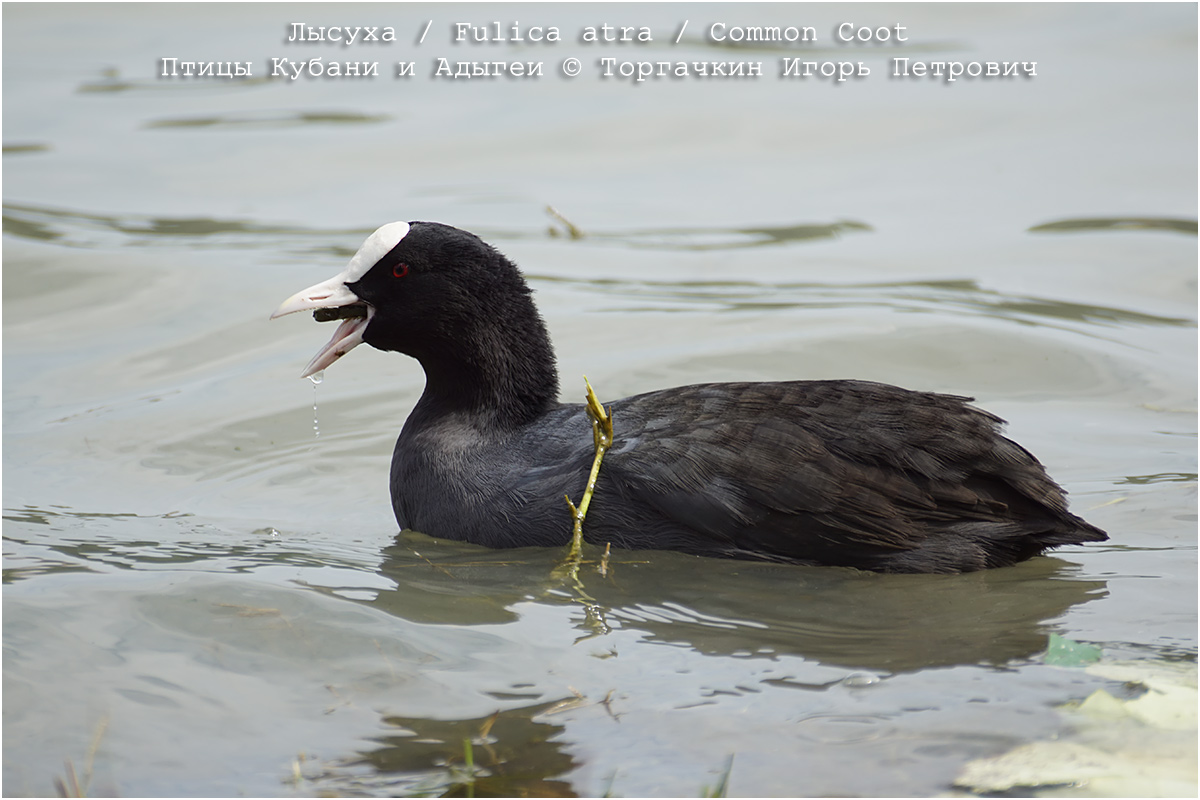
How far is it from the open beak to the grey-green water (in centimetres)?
60

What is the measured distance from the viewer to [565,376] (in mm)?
6348

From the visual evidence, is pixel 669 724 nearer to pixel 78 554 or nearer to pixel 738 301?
pixel 78 554

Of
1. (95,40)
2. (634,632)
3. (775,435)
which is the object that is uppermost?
(95,40)

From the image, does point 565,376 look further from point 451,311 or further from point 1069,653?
point 1069,653

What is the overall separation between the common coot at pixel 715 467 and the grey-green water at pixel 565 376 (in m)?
0.11

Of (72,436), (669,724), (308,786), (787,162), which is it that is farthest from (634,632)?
(787,162)

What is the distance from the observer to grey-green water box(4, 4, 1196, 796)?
307cm

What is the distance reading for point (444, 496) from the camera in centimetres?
443

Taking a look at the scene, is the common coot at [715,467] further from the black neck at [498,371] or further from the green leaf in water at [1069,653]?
the green leaf in water at [1069,653]

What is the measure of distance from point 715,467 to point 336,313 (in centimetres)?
155

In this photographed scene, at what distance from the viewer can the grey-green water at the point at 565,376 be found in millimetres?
3066

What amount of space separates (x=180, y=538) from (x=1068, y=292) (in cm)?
510

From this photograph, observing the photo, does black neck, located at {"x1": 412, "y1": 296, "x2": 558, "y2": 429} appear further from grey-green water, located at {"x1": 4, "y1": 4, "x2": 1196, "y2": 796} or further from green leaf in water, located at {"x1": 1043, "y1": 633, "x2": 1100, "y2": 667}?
green leaf in water, located at {"x1": 1043, "y1": 633, "x2": 1100, "y2": 667}

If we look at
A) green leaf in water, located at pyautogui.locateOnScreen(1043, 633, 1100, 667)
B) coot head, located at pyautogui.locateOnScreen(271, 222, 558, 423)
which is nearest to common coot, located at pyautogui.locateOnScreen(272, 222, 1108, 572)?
coot head, located at pyautogui.locateOnScreen(271, 222, 558, 423)
